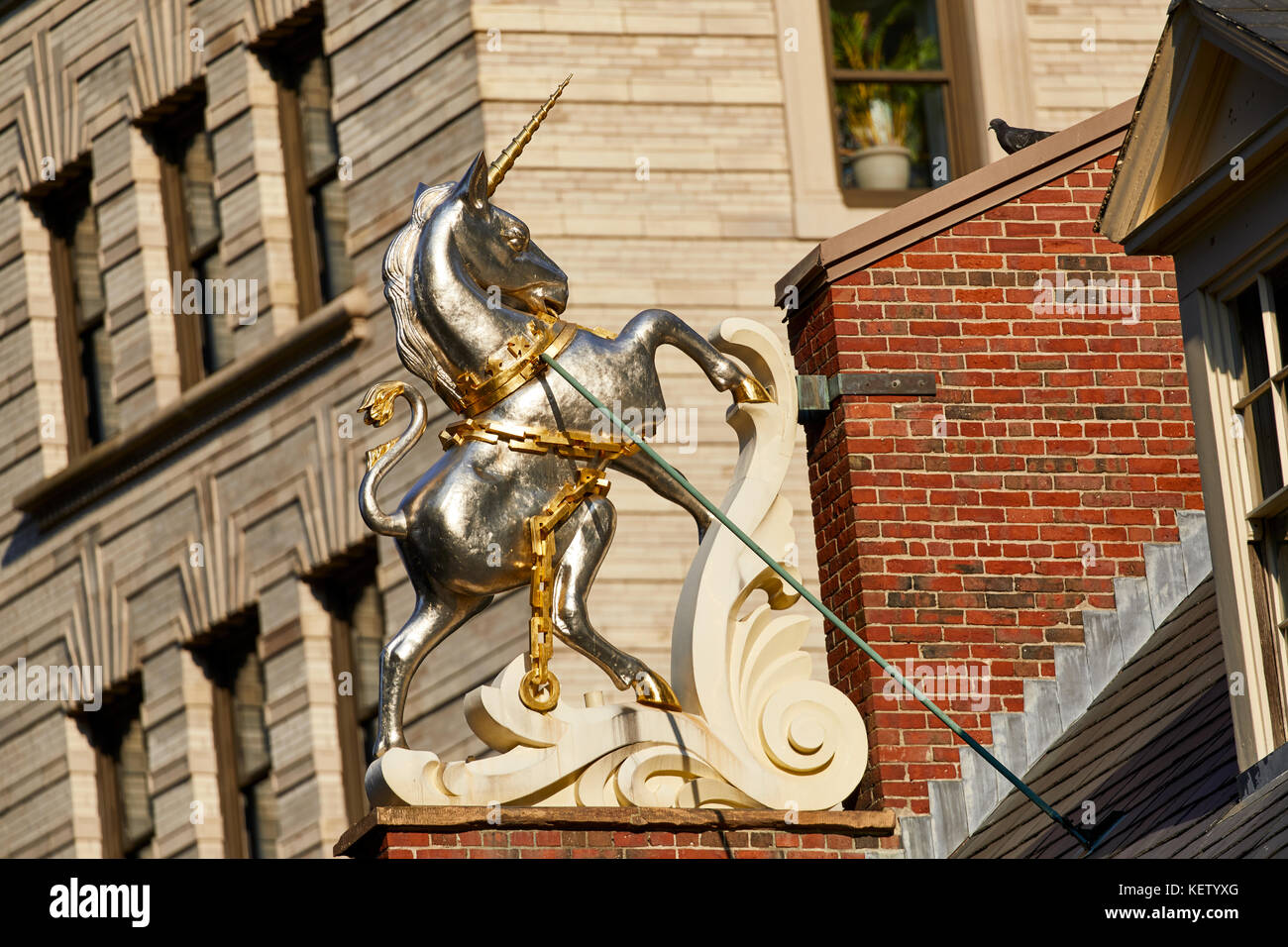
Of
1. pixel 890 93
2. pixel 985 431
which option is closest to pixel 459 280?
pixel 985 431

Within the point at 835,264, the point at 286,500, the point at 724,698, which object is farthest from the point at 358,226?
the point at 724,698

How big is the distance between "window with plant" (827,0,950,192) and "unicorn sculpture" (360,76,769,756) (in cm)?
1015

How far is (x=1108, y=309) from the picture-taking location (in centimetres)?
1638

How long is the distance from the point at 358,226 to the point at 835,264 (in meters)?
9.45

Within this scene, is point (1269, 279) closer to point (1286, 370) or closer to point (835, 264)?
point (1286, 370)

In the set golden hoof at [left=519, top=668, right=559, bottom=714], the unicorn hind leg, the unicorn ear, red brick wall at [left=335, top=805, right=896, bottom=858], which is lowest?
red brick wall at [left=335, top=805, right=896, bottom=858]

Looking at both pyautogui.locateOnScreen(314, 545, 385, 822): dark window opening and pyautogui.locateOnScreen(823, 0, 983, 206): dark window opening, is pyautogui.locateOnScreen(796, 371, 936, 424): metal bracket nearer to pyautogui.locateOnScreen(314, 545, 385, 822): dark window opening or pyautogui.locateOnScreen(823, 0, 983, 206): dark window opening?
pyautogui.locateOnScreen(823, 0, 983, 206): dark window opening

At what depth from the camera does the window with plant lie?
24484 mm

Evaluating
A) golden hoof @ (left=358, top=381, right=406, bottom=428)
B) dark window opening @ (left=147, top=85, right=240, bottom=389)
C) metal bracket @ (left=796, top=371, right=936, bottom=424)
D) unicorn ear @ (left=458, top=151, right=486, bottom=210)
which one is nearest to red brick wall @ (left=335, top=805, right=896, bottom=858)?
golden hoof @ (left=358, top=381, right=406, bottom=428)

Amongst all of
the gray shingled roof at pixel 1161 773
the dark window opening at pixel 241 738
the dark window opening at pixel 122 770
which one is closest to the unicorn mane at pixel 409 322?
the gray shingled roof at pixel 1161 773

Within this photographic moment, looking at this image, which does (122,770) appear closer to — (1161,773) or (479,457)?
(479,457)

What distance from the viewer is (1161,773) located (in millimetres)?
14008

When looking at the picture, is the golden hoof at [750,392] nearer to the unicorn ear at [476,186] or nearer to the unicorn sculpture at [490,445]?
the unicorn sculpture at [490,445]

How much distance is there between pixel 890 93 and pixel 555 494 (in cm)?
1106
